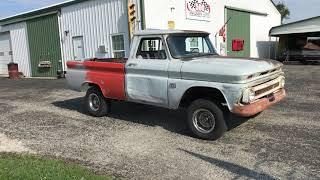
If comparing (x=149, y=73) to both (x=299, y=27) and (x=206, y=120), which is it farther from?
(x=299, y=27)

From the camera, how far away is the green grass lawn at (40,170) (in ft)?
17.5

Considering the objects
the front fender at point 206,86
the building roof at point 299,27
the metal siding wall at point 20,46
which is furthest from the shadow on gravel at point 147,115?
the building roof at point 299,27

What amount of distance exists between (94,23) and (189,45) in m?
10.7

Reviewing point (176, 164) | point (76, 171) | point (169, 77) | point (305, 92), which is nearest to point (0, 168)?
point (76, 171)

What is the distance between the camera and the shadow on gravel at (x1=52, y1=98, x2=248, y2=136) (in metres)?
8.19

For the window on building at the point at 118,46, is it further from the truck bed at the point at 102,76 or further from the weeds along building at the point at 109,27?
the truck bed at the point at 102,76

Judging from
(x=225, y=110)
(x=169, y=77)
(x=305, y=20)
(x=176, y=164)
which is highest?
(x=305, y=20)

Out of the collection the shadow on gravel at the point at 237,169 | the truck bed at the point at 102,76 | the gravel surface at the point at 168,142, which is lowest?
the shadow on gravel at the point at 237,169

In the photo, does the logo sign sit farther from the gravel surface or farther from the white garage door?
the white garage door

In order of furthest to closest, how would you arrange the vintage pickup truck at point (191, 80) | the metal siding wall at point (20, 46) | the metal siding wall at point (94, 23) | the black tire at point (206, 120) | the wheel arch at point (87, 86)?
the metal siding wall at point (20, 46), the metal siding wall at point (94, 23), the wheel arch at point (87, 86), the black tire at point (206, 120), the vintage pickup truck at point (191, 80)

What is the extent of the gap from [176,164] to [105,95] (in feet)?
11.8

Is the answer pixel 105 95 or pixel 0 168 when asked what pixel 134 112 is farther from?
pixel 0 168

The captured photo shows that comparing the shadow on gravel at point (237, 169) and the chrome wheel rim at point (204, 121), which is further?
the chrome wheel rim at point (204, 121)

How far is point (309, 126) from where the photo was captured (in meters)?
7.80
